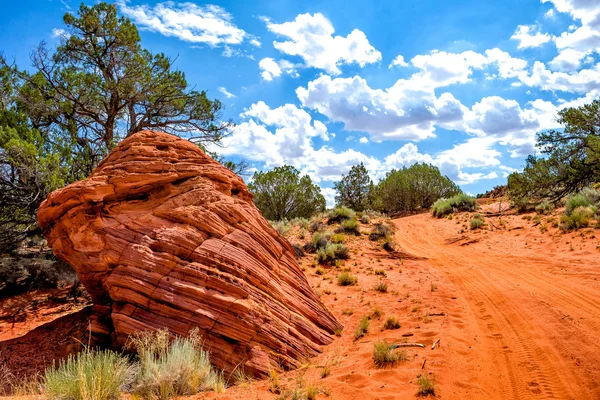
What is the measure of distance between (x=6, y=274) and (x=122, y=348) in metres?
8.36

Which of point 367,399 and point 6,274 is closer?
point 367,399

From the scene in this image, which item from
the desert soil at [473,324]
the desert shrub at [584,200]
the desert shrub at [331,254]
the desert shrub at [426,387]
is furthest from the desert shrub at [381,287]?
the desert shrub at [584,200]

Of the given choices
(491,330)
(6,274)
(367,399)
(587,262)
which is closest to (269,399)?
(367,399)

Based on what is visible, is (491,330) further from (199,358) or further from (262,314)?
(199,358)

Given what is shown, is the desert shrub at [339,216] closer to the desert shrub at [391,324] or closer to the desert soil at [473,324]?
the desert soil at [473,324]

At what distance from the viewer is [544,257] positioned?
1368cm

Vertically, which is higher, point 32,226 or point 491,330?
point 32,226

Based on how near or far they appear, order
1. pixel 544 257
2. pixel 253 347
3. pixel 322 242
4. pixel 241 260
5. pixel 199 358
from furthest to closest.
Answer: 1. pixel 322 242
2. pixel 544 257
3. pixel 241 260
4. pixel 253 347
5. pixel 199 358

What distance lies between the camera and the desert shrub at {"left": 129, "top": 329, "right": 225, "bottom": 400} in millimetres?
4961

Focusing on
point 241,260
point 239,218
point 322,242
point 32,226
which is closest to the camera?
point 241,260

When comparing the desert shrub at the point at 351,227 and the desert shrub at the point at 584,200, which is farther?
the desert shrub at the point at 351,227

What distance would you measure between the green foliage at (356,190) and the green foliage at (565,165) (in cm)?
2429

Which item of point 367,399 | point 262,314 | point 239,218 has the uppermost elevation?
point 239,218

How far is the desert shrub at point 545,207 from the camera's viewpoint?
21.8 metres
